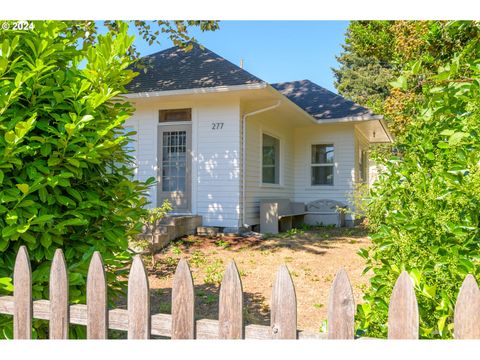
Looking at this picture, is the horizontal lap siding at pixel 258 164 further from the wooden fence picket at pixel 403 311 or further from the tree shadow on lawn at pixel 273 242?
the wooden fence picket at pixel 403 311

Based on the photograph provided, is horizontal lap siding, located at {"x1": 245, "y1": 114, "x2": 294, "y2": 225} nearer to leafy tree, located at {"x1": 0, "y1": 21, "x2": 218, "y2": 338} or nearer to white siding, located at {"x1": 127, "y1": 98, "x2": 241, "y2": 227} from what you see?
white siding, located at {"x1": 127, "y1": 98, "x2": 241, "y2": 227}

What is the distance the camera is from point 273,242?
9586 millimetres

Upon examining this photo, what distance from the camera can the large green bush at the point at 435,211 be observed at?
1642 mm

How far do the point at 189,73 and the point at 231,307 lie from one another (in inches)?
404

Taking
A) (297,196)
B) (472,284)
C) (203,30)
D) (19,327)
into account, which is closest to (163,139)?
(203,30)

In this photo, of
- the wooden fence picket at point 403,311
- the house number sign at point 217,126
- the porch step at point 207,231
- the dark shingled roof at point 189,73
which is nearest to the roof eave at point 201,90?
the dark shingled roof at point 189,73

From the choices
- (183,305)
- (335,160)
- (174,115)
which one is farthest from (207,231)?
(183,305)

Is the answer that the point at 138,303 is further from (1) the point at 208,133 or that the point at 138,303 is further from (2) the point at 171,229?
(1) the point at 208,133

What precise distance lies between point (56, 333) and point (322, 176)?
43.3ft

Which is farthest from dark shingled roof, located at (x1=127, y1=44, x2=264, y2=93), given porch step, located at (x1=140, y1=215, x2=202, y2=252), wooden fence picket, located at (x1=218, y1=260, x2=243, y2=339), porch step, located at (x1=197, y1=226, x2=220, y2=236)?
wooden fence picket, located at (x1=218, y1=260, x2=243, y2=339)

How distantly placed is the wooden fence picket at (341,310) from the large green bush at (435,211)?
331 millimetres

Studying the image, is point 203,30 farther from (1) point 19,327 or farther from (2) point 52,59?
(1) point 19,327

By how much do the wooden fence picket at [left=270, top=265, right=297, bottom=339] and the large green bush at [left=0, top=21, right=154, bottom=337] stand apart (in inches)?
50.8
